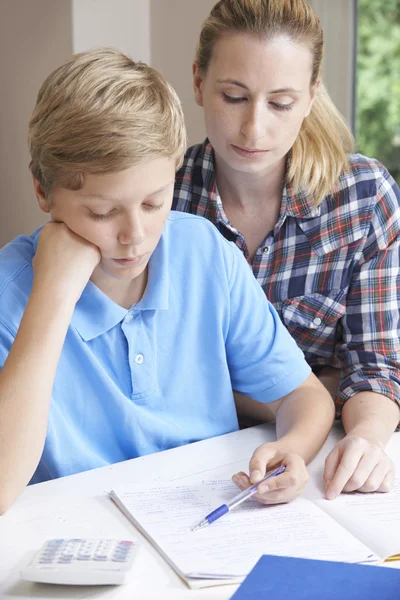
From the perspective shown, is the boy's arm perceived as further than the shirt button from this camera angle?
No

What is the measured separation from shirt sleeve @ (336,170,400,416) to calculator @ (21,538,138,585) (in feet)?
2.29

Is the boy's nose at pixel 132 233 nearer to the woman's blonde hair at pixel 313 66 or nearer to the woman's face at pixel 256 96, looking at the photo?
the woman's face at pixel 256 96

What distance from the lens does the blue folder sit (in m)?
0.75

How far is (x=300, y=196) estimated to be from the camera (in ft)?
5.30

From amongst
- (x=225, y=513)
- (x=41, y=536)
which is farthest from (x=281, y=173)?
(x=41, y=536)

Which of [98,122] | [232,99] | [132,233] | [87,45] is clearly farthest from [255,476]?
[87,45]

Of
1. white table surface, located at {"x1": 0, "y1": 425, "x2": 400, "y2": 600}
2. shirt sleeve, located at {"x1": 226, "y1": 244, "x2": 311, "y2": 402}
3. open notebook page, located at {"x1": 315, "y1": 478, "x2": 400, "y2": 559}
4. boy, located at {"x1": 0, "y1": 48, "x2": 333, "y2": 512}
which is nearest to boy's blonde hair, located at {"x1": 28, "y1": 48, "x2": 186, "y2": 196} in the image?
boy, located at {"x1": 0, "y1": 48, "x2": 333, "y2": 512}

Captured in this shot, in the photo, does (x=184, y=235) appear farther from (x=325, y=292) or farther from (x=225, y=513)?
(x=225, y=513)

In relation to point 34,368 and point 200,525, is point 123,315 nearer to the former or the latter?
point 34,368

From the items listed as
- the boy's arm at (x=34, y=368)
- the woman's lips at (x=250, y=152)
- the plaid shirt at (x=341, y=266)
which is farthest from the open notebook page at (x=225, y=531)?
the woman's lips at (x=250, y=152)

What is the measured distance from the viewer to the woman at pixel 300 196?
4.82 ft

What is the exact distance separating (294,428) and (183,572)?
415 mm

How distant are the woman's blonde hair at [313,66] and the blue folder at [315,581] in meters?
0.94

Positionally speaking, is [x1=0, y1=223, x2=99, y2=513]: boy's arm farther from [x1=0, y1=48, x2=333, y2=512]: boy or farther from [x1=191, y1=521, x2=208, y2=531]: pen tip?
[x1=191, y1=521, x2=208, y2=531]: pen tip
